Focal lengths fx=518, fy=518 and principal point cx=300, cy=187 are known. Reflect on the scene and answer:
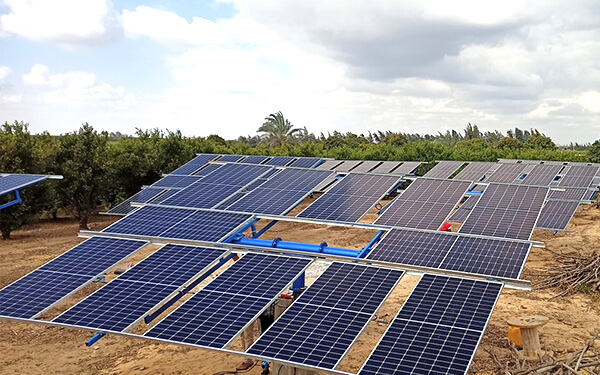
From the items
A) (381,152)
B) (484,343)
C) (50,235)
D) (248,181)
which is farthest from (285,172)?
(381,152)

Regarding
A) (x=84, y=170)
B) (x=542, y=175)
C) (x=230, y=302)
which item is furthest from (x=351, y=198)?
(x=84, y=170)

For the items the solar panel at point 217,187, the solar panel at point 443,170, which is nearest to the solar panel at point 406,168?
the solar panel at point 443,170

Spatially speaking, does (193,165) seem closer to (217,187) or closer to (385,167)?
(217,187)

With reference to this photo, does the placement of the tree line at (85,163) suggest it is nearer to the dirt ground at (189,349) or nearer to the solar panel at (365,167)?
the dirt ground at (189,349)

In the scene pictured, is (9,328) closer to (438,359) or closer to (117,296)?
(117,296)

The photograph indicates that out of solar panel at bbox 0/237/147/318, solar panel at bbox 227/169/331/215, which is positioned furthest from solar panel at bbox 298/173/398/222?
solar panel at bbox 0/237/147/318

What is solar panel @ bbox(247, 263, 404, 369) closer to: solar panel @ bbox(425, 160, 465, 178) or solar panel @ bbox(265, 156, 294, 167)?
solar panel @ bbox(265, 156, 294, 167)
